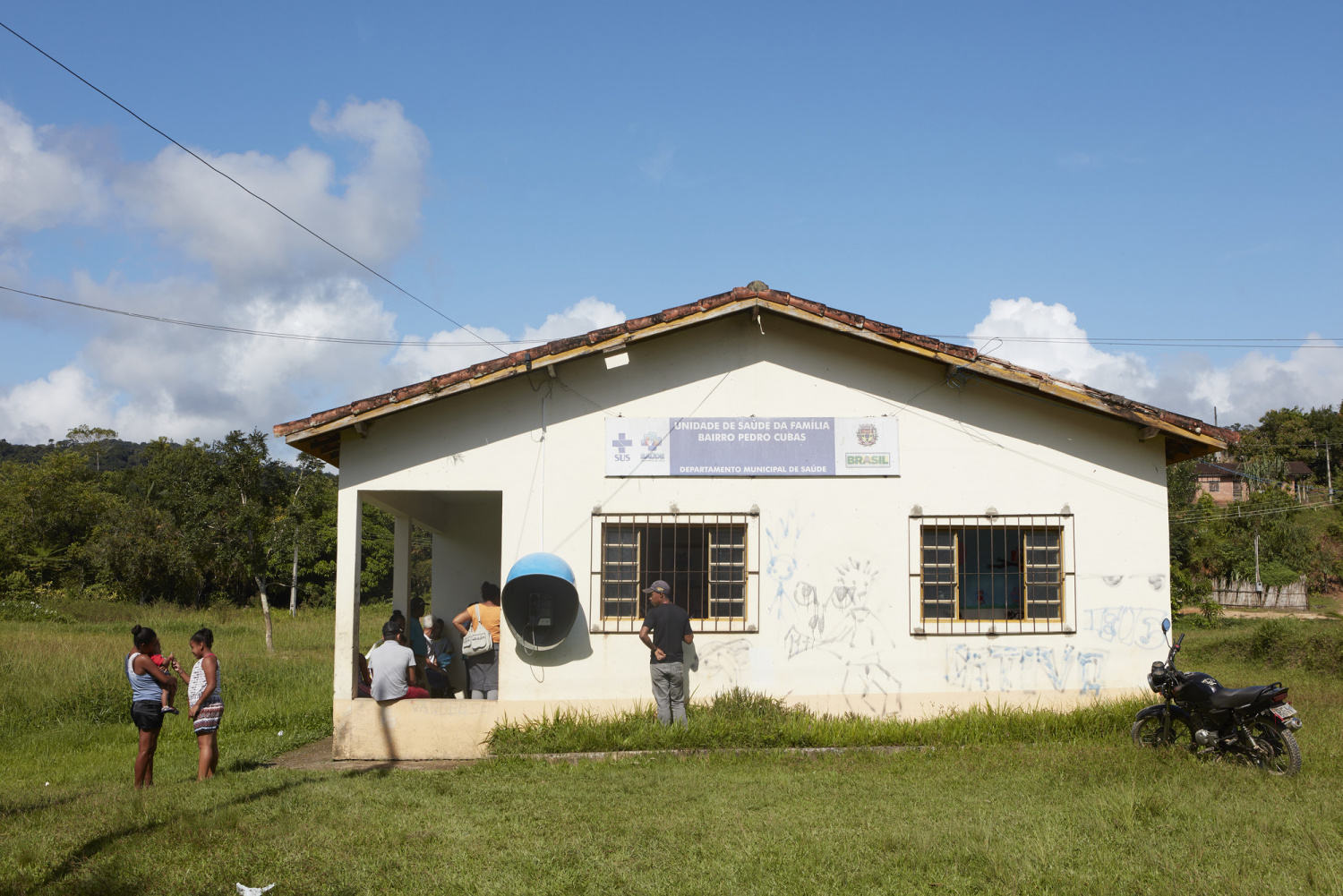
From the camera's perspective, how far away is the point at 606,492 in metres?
10.5

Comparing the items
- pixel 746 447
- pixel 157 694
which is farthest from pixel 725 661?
pixel 157 694

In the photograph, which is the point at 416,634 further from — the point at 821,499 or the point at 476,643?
the point at 821,499

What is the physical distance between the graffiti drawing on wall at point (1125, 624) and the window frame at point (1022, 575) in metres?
0.23

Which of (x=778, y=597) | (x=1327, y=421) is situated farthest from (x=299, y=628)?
(x=1327, y=421)

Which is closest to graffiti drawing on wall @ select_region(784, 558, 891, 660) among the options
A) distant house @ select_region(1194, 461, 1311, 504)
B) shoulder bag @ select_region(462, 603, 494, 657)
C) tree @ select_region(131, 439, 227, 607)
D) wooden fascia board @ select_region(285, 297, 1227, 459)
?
wooden fascia board @ select_region(285, 297, 1227, 459)

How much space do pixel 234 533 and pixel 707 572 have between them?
56.2ft

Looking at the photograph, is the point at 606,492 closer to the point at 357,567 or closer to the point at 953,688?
the point at 357,567

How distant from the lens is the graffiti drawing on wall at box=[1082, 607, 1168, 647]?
10344 mm

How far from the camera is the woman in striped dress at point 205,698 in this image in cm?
864

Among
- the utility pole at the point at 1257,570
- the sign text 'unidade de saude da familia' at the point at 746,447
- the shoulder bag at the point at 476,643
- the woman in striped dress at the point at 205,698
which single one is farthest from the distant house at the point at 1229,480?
the woman in striped dress at the point at 205,698

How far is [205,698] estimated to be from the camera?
341 inches

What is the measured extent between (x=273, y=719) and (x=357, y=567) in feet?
15.3

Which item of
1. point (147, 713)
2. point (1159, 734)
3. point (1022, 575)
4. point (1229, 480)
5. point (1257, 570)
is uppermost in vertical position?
point (1229, 480)

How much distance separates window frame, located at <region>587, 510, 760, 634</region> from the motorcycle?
3.85 m
